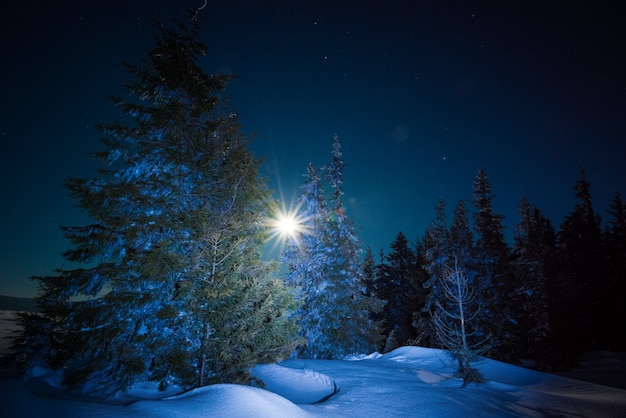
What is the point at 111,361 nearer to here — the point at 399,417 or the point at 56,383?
the point at 56,383

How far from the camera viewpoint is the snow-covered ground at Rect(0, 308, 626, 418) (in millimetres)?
4609

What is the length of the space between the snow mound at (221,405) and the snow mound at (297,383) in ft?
7.99

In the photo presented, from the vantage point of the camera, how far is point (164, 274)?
7.21m

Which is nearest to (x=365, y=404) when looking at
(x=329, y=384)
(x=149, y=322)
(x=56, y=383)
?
(x=329, y=384)

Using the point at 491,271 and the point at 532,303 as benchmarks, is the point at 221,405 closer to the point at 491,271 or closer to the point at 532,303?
the point at 491,271

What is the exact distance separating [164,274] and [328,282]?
1185 cm

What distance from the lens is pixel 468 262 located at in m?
24.2

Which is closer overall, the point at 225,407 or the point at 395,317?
the point at 225,407

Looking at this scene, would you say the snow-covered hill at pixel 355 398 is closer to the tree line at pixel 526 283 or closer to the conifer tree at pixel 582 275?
the tree line at pixel 526 283

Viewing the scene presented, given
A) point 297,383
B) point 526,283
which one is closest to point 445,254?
point 526,283

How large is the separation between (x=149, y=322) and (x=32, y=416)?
3.64 meters

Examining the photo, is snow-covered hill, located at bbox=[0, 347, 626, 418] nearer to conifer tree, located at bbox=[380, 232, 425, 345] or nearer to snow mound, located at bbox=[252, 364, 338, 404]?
snow mound, located at bbox=[252, 364, 338, 404]

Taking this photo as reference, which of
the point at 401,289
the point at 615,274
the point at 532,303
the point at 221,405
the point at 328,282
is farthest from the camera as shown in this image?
the point at 401,289

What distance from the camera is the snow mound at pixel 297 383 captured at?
813 centimetres
